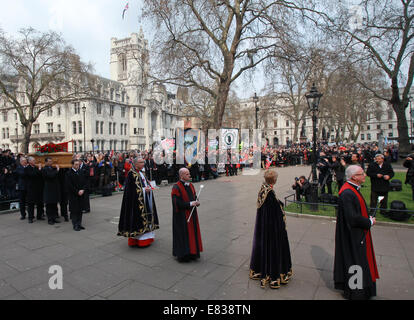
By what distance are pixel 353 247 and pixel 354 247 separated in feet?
0.04

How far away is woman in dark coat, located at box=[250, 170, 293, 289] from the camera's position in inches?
149

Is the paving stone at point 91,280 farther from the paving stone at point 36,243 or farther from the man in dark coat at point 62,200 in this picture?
the man in dark coat at point 62,200

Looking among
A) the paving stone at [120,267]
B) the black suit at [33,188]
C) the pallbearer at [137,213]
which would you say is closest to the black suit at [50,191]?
the black suit at [33,188]

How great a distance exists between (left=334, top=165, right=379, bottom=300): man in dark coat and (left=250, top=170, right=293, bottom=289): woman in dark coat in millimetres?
687

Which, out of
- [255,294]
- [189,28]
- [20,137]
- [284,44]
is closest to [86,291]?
[255,294]

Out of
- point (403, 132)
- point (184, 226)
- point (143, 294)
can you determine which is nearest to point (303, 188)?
point (184, 226)

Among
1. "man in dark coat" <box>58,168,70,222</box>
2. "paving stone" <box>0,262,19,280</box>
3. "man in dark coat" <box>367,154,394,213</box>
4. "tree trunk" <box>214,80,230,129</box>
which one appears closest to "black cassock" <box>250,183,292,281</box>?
"paving stone" <box>0,262,19,280</box>

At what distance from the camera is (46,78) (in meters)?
24.9

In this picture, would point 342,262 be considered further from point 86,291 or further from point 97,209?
point 97,209

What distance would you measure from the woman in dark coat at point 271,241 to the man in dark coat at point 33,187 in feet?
23.0

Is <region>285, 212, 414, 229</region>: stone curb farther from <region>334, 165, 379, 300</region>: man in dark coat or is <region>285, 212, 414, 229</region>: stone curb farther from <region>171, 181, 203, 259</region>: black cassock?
<region>171, 181, 203, 259</region>: black cassock

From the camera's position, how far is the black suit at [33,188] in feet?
26.0

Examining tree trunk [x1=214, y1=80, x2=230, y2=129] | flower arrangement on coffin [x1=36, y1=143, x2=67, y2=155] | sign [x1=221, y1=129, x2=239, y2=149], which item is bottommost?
flower arrangement on coffin [x1=36, y1=143, x2=67, y2=155]
